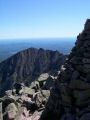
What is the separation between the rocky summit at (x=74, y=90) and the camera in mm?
41406

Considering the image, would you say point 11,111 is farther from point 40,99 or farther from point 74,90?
point 74,90

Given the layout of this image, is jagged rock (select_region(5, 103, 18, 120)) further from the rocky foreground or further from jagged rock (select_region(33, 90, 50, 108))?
jagged rock (select_region(33, 90, 50, 108))

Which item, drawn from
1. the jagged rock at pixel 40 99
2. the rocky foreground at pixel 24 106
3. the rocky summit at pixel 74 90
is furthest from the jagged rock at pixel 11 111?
the rocky summit at pixel 74 90

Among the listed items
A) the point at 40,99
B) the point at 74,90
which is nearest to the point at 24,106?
the point at 40,99

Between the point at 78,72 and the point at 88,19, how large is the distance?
449 inches

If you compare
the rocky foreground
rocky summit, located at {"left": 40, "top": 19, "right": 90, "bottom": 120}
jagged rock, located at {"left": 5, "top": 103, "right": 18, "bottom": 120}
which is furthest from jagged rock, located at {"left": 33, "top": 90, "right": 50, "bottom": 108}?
rocky summit, located at {"left": 40, "top": 19, "right": 90, "bottom": 120}

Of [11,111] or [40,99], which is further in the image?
[40,99]

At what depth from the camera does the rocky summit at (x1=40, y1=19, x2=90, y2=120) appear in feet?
136

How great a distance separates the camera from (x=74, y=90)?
1702 inches

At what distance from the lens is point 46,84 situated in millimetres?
69438

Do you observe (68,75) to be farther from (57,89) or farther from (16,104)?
(16,104)

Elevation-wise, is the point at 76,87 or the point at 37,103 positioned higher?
the point at 76,87

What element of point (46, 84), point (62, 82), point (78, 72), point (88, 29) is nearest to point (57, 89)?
point (62, 82)

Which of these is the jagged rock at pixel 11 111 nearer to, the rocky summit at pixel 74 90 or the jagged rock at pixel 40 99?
the jagged rock at pixel 40 99
